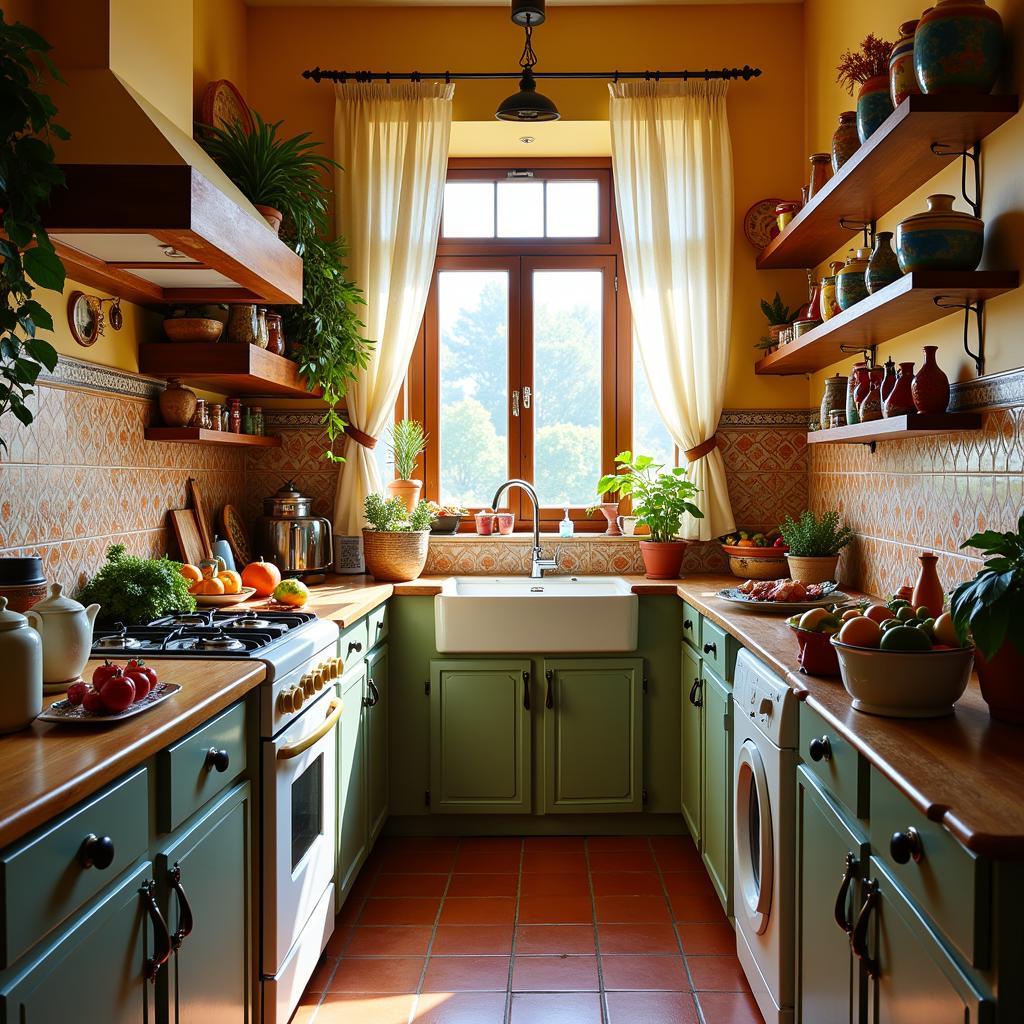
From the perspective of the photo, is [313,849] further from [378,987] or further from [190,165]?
[190,165]

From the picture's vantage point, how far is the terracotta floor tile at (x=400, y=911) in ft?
9.64

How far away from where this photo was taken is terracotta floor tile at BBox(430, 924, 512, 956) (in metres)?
2.75

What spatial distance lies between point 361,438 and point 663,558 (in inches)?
51.5

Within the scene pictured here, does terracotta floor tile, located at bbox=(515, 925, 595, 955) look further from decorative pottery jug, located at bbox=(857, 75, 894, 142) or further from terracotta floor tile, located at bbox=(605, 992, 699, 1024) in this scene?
decorative pottery jug, located at bbox=(857, 75, 894, 142)

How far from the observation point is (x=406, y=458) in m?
4.00

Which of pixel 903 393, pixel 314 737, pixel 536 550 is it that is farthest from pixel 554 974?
pixel 903 393

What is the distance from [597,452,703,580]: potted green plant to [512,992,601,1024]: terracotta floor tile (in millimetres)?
1697

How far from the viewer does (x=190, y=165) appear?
206 centimetres

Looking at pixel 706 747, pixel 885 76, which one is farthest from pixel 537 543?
pixel 885 76

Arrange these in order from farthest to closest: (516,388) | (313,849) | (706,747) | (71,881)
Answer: (516,388) < (706,747) < (313,849) < (71,881)

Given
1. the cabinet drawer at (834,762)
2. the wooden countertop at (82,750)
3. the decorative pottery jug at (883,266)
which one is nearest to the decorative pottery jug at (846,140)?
the decorative pottery jug at (883,266)

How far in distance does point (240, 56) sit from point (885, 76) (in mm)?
2628

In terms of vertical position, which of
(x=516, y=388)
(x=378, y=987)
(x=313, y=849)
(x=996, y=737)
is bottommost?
(x=378, y=987)

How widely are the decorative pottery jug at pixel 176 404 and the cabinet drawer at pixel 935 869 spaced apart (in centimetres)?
236
